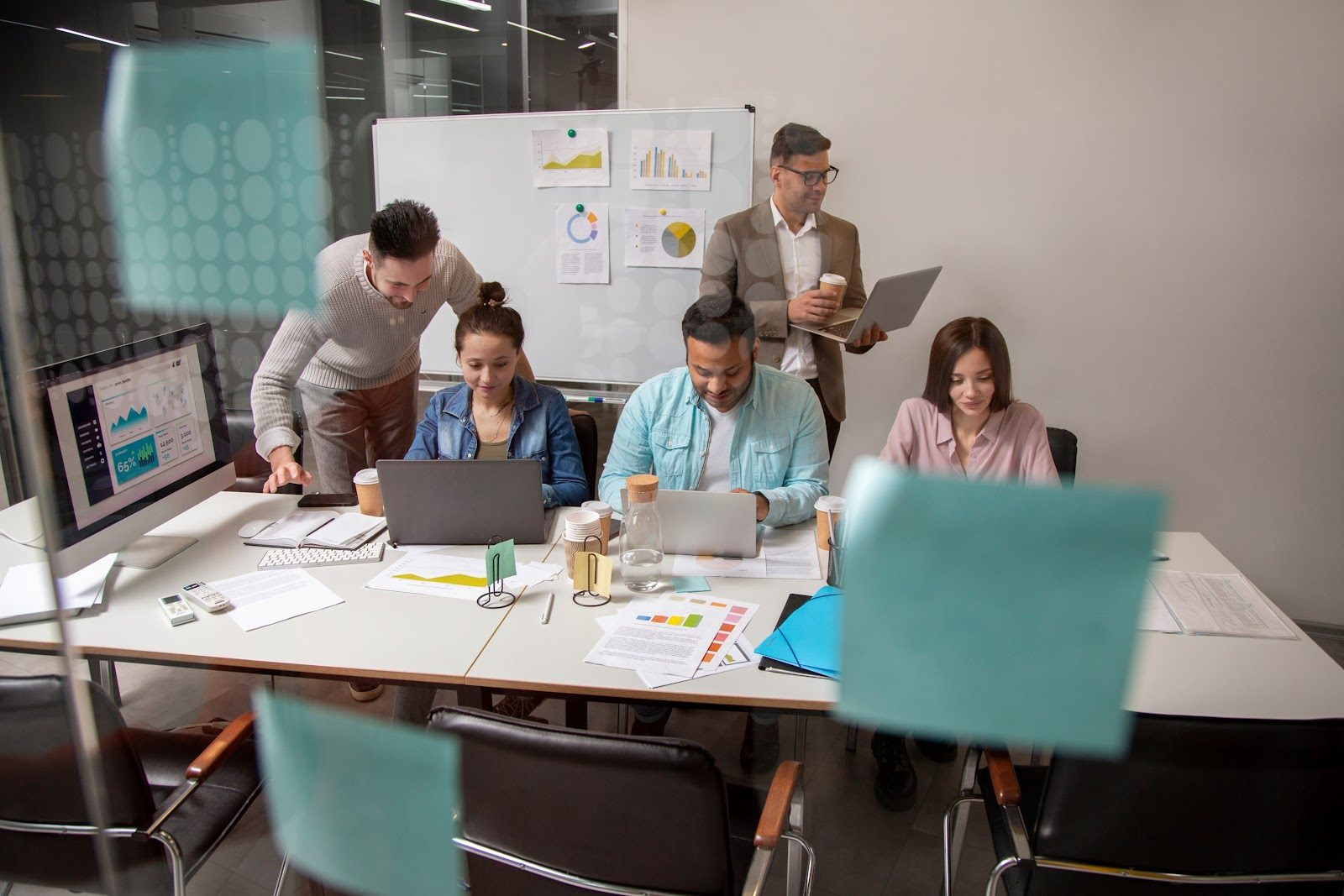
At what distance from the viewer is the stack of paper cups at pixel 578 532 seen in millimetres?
1386

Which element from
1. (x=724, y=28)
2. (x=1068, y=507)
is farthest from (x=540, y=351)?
(x=1068, y=507)

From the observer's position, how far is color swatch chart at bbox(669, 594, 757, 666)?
117cm

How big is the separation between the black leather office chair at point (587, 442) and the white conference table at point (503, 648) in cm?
64

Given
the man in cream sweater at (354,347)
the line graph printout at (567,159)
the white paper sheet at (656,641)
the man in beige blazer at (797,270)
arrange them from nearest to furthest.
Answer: the man in cream sweater at (354,347) < the white paper sheet at (656,641) < the man in beige blazer at (797,270) < the line graph printout at (567,159)

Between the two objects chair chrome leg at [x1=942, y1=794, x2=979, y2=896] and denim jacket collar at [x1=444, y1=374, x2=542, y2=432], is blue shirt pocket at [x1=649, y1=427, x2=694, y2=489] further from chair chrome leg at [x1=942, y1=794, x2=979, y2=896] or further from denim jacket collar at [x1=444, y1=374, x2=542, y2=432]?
chair chrome leg at [x1=942, y1=794, x2=979, y2=896]

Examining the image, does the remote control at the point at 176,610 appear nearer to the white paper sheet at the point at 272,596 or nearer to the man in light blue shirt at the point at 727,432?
the white paper sheet at the point at 272,596

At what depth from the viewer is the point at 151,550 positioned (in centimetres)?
147

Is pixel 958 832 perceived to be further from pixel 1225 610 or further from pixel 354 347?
pixel 354 347

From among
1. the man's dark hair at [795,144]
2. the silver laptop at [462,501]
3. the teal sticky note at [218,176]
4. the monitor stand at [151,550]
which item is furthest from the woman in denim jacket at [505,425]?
the teal sticky note at [218,176]

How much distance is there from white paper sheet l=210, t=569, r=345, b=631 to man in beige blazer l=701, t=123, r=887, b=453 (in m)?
0.95

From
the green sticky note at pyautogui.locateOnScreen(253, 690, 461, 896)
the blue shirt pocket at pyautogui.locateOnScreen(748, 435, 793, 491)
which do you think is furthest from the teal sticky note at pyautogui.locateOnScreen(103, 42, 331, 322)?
the blue shirt pocket at pyautogui.locateOnScreen(748, 435, 793, 491)

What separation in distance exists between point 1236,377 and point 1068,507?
122 cm

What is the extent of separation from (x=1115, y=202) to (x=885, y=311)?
2.74 feet

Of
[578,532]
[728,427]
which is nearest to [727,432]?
[728,427]
